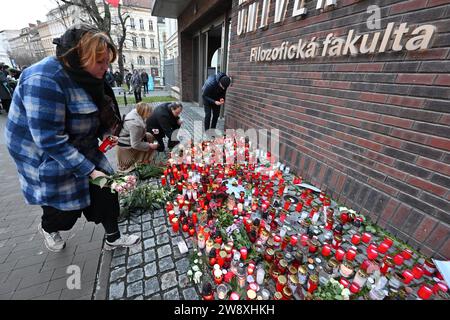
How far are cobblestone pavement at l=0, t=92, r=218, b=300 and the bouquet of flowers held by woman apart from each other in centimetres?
76

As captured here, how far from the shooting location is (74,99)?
137 centimetres

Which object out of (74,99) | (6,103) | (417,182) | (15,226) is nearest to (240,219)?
(417,182)

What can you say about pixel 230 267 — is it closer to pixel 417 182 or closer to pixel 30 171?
pixel 30 171

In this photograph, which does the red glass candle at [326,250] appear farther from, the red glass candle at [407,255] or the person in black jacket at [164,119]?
the person in black jacket at [164,119]

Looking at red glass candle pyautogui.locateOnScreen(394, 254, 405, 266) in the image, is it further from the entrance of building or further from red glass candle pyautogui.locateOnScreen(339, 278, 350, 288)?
the entrance of building

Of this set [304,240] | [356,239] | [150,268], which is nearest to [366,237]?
[356,239]

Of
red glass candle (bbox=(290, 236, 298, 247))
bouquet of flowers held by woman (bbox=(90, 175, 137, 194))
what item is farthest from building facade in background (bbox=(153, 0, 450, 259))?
bouquet of flowers held by woman (bbox=(90, 175, 137, 194))

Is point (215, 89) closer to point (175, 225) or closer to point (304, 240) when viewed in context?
point (175, 225)

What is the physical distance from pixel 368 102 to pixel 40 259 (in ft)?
12.1

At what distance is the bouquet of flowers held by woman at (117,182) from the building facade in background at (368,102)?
245 cm

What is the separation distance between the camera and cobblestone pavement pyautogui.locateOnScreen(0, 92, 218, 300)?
5.54 ft

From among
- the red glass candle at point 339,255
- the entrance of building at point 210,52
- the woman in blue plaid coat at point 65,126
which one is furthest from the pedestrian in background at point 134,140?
the entrance of building at point 210,52

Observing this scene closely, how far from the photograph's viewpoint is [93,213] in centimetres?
179

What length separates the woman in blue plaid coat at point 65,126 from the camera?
49.3 inches
